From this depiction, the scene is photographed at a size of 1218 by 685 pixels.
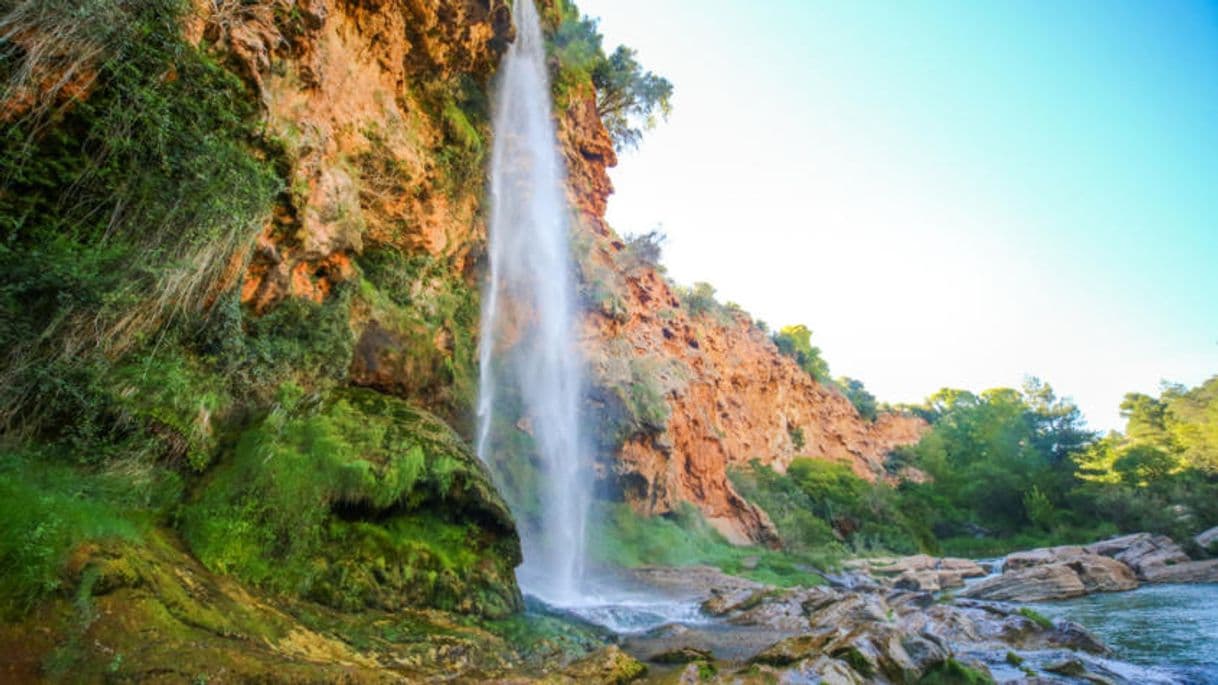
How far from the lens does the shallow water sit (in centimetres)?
770

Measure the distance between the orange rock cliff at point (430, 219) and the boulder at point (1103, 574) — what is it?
998cm

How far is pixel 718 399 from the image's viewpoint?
104 ft

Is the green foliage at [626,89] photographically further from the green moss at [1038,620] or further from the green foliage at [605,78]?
the green moss at [1038,620]

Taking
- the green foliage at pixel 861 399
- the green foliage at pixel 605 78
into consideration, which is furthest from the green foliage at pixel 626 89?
the green foliage at pixel 861 399

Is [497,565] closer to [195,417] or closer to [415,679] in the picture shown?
[415,679]

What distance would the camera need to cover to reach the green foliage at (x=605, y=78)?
836 inches

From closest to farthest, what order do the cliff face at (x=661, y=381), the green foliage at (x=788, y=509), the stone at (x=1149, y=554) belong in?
the stone at (x=1149, y=554)
the cliff face at (x=661, y=381)
the green foliage at (x=788, y=509)

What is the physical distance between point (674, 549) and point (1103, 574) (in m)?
12.3

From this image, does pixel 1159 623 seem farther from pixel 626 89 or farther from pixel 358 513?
pixel 626 89

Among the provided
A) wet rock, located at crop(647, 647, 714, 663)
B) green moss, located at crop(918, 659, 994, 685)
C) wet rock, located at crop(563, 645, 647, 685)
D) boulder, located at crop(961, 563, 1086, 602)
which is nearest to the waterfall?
wet rock, located at crop(647, 647, 714, 663)

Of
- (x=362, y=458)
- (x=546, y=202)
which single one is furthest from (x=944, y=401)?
(x=362, y=458)

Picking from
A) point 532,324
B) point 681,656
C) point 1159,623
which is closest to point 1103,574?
point 1159,623

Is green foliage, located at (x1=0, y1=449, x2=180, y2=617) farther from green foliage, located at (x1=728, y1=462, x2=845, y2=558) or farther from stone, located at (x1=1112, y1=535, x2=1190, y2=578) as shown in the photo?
stone, located at (x1=1112, y1=535, x2=1190, y2=578)

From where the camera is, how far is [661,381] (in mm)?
23641
